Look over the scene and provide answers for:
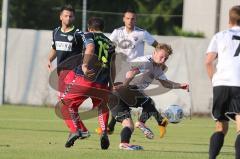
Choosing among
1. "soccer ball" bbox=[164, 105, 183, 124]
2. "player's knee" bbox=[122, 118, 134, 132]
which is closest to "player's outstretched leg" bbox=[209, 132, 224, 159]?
"player's knee" bbox=[122, 118, 134, 132]

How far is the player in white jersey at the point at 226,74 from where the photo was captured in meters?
12.0

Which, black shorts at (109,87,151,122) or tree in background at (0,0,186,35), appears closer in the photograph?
black shorts at (109,87,151,122)

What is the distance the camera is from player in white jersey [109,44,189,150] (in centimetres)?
1460

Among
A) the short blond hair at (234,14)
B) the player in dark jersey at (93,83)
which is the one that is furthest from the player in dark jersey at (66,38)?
the short blond hair at (234,14)

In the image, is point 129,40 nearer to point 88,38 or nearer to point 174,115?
point 174,115

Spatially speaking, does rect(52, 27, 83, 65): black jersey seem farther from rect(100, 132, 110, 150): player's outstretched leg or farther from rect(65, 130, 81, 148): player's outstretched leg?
rect(100, 132, 110, 150): player's outstretched leg

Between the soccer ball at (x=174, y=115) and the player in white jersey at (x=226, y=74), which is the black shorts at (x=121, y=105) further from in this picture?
the player in white jersey at (x=226, y=74)

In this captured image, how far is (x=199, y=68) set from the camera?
27609mm

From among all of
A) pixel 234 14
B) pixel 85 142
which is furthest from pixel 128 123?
pixel 234 14

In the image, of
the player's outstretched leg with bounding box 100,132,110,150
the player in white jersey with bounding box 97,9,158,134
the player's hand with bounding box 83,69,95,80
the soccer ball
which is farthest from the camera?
the soccer ball

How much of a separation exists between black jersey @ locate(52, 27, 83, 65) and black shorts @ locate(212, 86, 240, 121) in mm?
4243

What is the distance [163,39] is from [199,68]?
4.57 ft

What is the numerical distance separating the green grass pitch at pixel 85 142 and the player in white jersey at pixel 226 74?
1544 millimetres

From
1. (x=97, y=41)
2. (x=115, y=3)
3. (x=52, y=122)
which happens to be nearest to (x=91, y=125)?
(x=52, y=122)
